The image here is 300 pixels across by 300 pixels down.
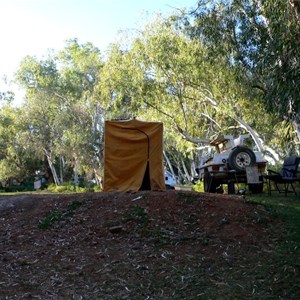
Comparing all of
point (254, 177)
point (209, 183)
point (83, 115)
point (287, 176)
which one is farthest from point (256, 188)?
point (83, 115)

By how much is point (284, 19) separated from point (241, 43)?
5329 mm

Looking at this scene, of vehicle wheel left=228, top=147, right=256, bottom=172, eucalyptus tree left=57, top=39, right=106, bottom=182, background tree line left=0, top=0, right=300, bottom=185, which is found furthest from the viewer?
eucalyptus tree left=57, top=39, right=106, bottom=182

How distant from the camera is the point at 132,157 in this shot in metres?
11.7

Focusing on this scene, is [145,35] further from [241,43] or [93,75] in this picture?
[93,75]

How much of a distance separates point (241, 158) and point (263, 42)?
4153mm

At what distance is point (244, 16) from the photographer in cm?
1389

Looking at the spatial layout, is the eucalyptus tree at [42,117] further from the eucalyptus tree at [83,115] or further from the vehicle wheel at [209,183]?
the vehicle wheel at [209,183]

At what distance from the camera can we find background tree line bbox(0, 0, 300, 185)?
9750mm

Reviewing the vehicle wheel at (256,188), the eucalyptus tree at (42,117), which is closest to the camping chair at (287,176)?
the vehicle wheel at (256,188)

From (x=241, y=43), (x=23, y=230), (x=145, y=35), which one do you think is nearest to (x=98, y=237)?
(x=23, y=230)

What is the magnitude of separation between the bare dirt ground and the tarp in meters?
1.90

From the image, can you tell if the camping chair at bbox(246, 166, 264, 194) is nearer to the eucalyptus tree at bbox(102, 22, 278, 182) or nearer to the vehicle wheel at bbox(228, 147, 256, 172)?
the vehicle wheel at bbox(228, 147, 256, 172)

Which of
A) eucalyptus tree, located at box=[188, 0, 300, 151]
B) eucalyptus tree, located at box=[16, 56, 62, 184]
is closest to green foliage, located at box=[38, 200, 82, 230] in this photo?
eucalyptus tree, located at box=[188, 0, 300, 151]

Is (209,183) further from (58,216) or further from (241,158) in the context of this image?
(58,216)
